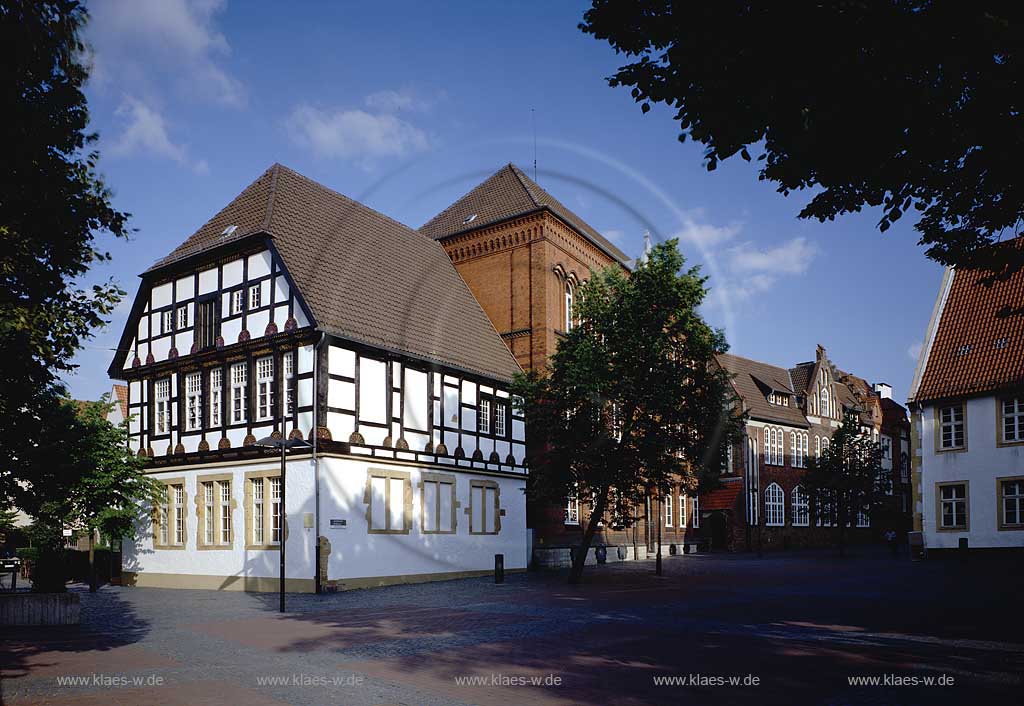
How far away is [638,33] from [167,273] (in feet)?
87.4

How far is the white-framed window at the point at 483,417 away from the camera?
34.9 meters

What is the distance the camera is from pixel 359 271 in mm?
32312

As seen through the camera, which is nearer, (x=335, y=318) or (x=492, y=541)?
(x=335, y=318)

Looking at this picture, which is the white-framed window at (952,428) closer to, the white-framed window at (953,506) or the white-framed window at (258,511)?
the white-framed window at (953,506)

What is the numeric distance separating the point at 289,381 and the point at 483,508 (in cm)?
1026

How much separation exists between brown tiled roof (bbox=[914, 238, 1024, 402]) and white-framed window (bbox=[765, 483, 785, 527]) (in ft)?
82.1

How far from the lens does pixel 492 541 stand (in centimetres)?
3494

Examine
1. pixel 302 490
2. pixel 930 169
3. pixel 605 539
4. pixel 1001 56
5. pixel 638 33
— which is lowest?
pixel 605 539

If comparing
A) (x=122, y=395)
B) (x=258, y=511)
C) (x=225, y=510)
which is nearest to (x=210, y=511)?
(x=225, y=510)

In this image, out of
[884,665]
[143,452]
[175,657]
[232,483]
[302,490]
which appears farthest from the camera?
[143,452]

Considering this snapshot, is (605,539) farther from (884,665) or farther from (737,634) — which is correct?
(884,665)

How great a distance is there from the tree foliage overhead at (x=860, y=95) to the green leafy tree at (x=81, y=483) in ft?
34.5

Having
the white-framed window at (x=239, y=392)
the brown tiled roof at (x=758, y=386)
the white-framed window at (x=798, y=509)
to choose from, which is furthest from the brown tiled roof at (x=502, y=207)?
the white-framed window at (x=798, y=509)

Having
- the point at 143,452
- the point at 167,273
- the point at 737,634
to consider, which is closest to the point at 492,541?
the point at 143,452
